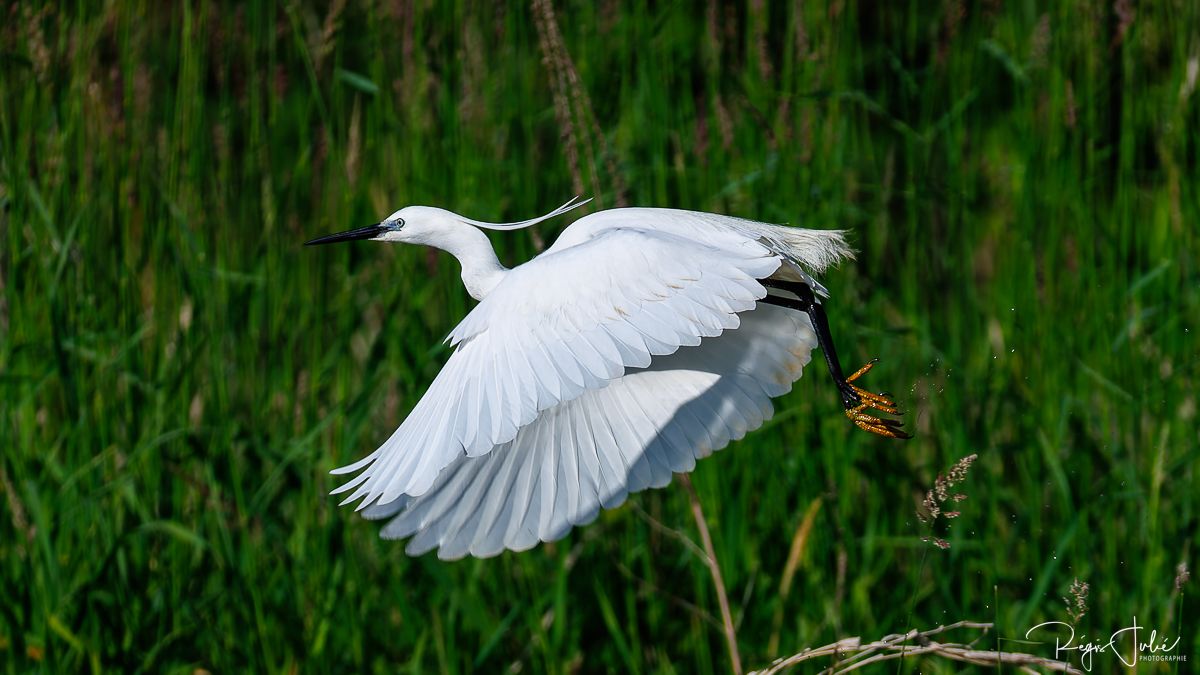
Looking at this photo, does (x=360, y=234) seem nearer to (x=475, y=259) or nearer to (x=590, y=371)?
(x=475, y=259)

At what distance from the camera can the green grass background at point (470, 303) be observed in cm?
251

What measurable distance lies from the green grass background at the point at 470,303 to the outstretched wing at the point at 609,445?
1.16 feet

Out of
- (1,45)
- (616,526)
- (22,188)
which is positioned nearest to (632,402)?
(616,526)

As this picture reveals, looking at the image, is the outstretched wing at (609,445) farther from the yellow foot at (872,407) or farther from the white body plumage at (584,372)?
the yellow foot at (872,407)

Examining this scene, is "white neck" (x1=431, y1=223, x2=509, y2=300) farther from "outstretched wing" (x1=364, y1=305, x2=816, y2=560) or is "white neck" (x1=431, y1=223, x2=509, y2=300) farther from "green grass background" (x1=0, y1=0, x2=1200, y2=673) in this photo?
"green grass background" (x1=0, y1=0, x2=1200, y2=673)

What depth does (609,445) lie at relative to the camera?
85.0 inches

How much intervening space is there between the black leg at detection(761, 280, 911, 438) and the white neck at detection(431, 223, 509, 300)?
1.54 ft

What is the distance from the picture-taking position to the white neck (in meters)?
2.17

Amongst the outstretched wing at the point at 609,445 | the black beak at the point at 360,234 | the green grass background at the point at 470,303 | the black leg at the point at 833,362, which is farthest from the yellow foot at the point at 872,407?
the black beak at the point at 360,234

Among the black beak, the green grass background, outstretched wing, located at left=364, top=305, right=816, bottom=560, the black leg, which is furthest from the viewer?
the green grass background

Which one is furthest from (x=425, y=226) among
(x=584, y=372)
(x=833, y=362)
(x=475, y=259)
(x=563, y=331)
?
(x=833, y=362)

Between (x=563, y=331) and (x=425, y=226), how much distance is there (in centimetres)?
46

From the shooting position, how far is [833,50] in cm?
270

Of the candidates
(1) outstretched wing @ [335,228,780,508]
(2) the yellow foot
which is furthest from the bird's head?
(2) the yellow foot
